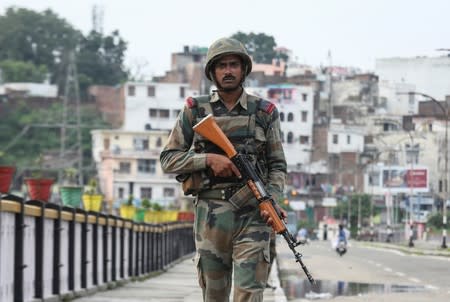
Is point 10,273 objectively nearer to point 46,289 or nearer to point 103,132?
point 46,289

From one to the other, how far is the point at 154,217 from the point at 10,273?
41.3 m

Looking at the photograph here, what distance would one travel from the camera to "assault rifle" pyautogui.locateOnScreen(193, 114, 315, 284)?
11.4 meters

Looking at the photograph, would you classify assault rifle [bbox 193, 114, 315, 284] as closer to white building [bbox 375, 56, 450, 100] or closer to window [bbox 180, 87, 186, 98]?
white building [bbox 375, 56, 450, 100]

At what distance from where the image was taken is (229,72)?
11.6 metres

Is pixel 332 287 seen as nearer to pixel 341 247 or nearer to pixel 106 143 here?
pixel 341 247

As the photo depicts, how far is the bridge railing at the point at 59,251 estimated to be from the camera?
17516 mm

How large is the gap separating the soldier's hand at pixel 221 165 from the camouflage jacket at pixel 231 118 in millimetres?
158

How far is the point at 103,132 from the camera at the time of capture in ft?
520

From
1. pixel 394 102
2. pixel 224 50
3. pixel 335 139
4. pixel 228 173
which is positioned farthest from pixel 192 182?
pixel 394 102

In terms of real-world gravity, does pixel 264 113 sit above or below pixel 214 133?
above

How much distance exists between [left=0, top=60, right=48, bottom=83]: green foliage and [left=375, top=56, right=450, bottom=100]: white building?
132 feet

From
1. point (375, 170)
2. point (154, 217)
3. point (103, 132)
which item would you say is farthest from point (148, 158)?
point (154, 217)

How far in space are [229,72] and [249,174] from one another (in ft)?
2.43

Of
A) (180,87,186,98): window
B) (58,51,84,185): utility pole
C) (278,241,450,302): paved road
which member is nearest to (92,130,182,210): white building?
(180,87,186,98): window
